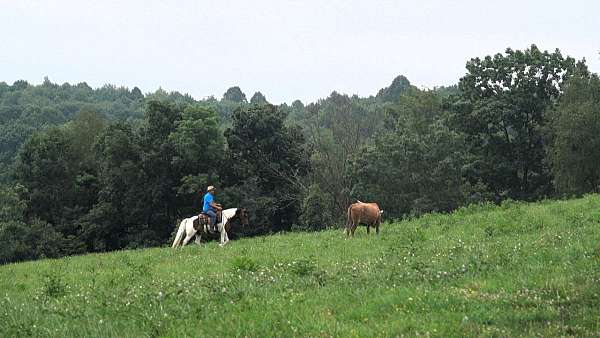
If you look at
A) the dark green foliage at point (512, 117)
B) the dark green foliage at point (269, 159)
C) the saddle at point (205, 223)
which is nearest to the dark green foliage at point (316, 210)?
the dark green foliage at point (269, 159)

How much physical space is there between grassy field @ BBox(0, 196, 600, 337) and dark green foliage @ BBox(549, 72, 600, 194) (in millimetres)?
36072

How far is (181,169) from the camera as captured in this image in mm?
54375

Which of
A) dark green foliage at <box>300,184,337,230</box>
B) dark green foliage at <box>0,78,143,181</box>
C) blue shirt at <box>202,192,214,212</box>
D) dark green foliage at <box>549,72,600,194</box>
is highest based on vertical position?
dark green foliage at <box>0,78,143,181</box>

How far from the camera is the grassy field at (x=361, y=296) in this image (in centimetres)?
891

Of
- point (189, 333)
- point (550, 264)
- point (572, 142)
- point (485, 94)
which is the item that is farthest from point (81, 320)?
point (485, 94)

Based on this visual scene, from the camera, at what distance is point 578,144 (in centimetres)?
5125

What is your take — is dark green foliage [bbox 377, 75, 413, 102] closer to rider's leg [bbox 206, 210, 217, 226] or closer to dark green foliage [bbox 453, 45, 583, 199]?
dark green foliage [bbox 453, 45, 583, 199]

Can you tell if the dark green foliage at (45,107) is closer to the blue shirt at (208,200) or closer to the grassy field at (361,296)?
the blue shirt at (208,200)

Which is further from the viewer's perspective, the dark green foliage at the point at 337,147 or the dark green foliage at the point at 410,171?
the dark green foliage at the point at 337,147

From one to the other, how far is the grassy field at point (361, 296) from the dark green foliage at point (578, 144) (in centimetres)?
3607

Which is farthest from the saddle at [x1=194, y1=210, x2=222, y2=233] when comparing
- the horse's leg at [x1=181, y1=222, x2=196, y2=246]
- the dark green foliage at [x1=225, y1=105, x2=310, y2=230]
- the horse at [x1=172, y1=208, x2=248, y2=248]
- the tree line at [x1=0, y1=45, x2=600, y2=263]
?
the dark green foliage at [x1=225, y1=105, x2=310, y2=230]

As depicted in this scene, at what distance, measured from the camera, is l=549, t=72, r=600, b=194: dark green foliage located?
50812 millimetres

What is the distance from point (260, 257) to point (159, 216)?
3876 cm

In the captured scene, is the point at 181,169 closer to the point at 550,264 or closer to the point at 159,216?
the point at 159,216
